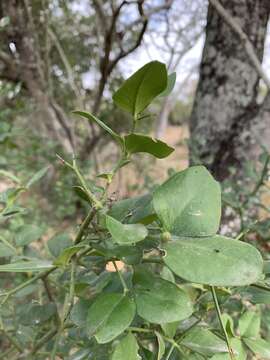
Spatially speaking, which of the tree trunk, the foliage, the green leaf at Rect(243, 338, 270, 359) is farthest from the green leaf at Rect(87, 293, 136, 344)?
the tree trunk

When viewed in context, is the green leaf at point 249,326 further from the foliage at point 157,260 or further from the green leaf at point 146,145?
the green leaf at point 146,145

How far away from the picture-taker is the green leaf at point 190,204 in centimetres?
28

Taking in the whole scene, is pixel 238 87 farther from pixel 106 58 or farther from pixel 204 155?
pixel 106 58

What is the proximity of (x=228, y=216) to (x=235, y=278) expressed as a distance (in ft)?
2.77

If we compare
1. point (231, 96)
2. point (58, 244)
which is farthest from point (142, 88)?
point (231, 96)

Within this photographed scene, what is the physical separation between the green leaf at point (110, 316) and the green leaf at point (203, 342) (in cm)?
7

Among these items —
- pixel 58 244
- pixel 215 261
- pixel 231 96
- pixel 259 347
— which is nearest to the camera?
pixel 215 261

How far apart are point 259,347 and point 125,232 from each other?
0.17 metres

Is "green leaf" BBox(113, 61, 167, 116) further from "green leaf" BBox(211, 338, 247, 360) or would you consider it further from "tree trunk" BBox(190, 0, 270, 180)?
"tree trunk" BBox(190, 0, 270, 180)

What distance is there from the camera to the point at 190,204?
11.1 inches

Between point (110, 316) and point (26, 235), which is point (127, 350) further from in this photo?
point (26, 235)

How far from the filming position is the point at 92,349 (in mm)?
347

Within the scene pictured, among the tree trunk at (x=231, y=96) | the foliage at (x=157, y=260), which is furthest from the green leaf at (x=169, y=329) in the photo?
the tree trunk at (x=231, y=96)

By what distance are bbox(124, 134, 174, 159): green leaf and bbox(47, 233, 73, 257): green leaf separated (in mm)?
198
